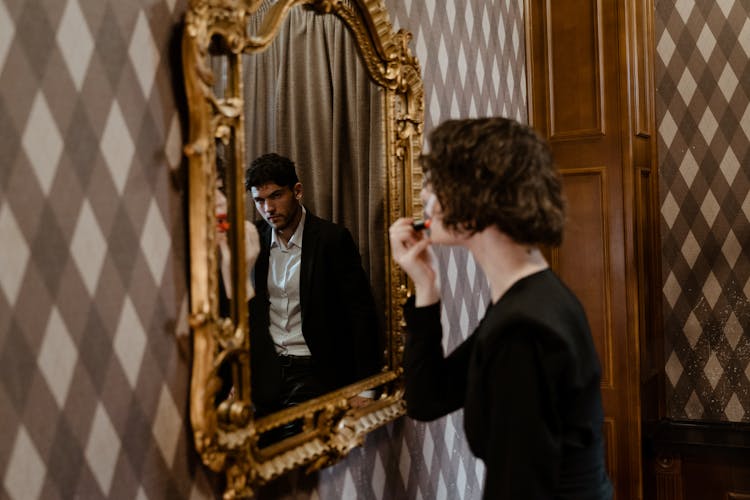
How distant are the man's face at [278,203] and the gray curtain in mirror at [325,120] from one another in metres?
0.04

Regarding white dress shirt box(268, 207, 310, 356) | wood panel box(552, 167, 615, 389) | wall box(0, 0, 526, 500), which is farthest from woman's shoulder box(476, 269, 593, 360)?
wood panel box(552, 167, 615, 389)

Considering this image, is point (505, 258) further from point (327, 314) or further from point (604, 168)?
point (604, 168)

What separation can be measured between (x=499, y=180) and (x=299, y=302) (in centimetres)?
48

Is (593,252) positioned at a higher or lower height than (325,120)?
lower

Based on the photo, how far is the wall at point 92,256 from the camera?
3.30 ft

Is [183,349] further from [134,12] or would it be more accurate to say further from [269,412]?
[134,12]

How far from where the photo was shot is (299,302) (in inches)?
60.6

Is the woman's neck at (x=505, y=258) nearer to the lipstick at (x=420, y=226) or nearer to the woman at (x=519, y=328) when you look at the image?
the woman at (x=519, y=328)

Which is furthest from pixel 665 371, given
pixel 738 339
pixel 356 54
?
pixel 356 54

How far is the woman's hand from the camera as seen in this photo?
1558mm

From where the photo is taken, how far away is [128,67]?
116 cm

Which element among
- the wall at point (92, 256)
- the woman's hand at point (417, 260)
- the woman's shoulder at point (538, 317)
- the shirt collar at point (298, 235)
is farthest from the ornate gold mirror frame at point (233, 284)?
the woman's shoulder at point (538, 317)

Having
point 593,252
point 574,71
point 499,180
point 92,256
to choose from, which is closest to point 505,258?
point 499,180

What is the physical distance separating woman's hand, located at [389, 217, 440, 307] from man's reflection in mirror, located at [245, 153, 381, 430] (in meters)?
0.15
